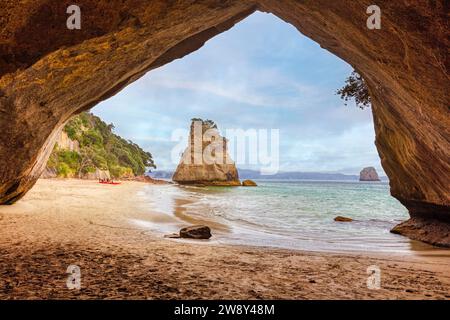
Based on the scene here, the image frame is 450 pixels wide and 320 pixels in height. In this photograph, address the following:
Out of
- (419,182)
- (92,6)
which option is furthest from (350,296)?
(419,182)

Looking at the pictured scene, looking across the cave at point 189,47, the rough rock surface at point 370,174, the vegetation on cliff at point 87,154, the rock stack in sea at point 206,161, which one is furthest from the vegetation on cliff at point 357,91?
the rough rock surface at point 370,174

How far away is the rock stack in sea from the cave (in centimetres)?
7052

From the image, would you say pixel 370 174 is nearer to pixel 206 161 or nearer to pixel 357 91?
pixel 206 161

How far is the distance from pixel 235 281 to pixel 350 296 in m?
1.46

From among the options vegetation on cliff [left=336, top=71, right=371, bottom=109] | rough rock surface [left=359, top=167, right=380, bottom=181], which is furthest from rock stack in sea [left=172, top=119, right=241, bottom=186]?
rough rock surface [left=359, top=167, right=380, bottom=181]

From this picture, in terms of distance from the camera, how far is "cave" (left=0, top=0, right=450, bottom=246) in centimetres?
468

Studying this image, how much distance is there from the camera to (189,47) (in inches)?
376

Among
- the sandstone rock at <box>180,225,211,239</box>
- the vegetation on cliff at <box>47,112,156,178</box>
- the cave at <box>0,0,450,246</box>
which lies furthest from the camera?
the vegetation on cliff at <box>47,112,156,178</box>

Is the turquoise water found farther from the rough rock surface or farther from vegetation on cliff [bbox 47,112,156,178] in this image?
the rough rock surface

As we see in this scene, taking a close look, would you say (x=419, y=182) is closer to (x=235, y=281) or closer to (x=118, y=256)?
(x=235, y=281)

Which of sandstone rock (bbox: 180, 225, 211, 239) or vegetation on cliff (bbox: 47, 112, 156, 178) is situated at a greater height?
vegetation on cliff (bbox: 47, 112, 156, 178)

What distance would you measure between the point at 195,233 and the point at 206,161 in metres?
72.0
